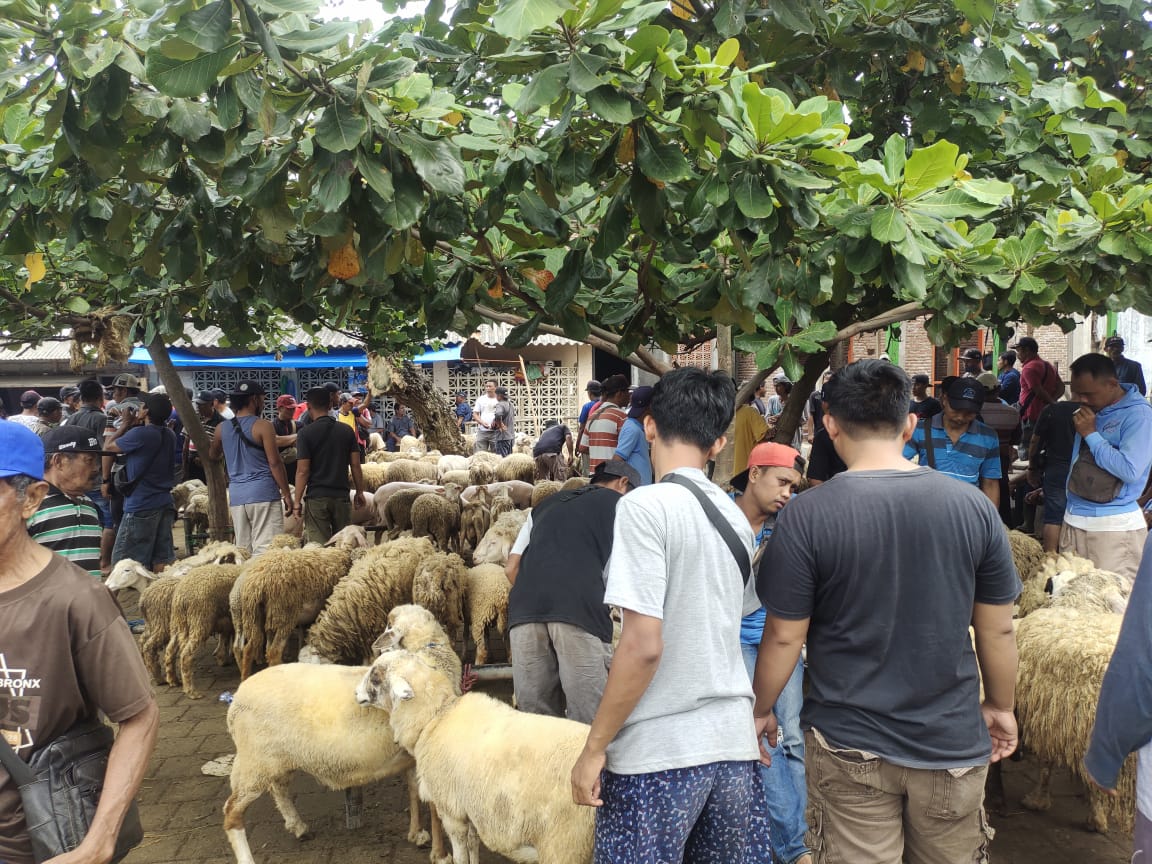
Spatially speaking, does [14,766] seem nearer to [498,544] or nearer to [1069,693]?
[1069,693]

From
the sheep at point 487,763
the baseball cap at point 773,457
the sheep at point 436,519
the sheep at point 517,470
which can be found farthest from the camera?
the sheep at point 517,470

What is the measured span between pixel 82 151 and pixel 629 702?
89.7 inches

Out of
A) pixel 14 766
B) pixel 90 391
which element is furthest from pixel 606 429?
pixel 90 391

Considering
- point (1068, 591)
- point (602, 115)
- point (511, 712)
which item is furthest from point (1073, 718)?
point (602, 115)

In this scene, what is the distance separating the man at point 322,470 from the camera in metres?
7.16

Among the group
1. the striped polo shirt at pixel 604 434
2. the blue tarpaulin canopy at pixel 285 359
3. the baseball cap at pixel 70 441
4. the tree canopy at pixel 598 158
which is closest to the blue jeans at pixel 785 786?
the tree canopy at pixel 598 158

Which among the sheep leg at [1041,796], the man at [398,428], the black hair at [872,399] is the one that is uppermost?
the black hair at [872,399]

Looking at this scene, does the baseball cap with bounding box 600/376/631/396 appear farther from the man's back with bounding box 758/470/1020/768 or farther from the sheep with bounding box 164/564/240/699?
the man's back with bounding box 758/470/1020/768

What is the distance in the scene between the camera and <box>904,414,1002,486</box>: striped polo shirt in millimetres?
5359

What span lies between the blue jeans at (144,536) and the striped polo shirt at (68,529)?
3.95 meters

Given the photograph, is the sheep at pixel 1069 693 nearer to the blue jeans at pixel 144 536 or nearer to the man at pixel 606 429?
the man at pixel 606 429

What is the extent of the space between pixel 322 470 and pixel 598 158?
5.30m

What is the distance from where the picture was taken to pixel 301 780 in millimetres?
4613

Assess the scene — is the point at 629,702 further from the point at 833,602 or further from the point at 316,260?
the point at 316,260
